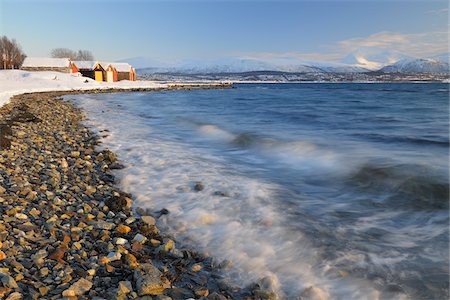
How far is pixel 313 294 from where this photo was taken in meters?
3.96

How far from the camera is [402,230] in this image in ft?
19.4

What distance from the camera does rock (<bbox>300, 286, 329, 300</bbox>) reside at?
154 inches

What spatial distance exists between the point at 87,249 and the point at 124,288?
1176 mm

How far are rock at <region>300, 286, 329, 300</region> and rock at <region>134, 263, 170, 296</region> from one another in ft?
5.27

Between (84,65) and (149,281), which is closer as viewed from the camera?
(149,281)

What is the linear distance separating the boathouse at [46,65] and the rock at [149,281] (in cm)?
7106

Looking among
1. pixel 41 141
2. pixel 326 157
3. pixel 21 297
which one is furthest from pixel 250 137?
pixel 21 297

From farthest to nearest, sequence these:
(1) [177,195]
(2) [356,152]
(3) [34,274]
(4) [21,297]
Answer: (2) [356,152], (1) [177,195], (3) [34,274], (4) [21,297]

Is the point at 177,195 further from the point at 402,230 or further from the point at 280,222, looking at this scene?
the point at 402,230

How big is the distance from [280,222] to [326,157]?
21.4ft

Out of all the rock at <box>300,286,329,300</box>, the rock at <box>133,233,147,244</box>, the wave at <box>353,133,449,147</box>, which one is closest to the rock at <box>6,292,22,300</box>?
the rock at <box>133,233,147,244</box>

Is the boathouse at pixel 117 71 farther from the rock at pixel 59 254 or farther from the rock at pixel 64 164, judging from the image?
the rock at pixel 59 254

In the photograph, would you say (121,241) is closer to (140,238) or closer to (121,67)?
(140,238)

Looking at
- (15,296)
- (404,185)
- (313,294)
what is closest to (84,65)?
(404,185)
